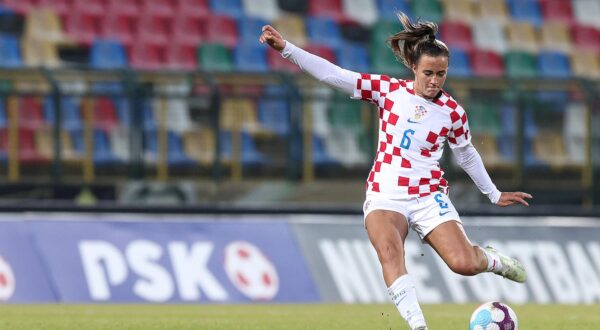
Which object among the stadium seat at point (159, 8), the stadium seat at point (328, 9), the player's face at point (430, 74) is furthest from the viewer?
the stadium seat at point (328, 9)

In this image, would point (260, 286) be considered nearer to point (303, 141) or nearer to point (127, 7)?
point (303, 141)

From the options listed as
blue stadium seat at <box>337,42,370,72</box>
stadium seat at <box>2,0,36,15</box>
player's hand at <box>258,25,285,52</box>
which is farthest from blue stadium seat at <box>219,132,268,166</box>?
player's hand at <box>258,25,285,52</box>

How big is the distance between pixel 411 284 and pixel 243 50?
11.4 meters

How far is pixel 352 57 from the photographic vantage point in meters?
19.8

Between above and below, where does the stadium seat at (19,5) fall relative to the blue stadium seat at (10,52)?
above

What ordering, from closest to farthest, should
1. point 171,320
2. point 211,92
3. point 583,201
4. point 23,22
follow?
point 171,320
point 211,92
point 583,201
point 23,22

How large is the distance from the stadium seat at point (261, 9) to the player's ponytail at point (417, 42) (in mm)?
11437

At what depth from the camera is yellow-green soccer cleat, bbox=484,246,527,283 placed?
9.05m

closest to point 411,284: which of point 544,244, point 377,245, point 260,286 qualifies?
point 377,245

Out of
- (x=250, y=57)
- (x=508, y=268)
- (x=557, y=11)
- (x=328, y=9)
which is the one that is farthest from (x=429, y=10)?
(x=508, y=268)

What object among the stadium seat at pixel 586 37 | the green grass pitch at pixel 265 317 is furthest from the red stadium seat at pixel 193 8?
the green grass pitch at pixel 265 317

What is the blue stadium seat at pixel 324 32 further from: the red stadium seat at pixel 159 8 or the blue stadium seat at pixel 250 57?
the red stadium seat at pixel 159 8

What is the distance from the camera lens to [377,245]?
27.7 feet

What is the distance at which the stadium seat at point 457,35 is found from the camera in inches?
832
